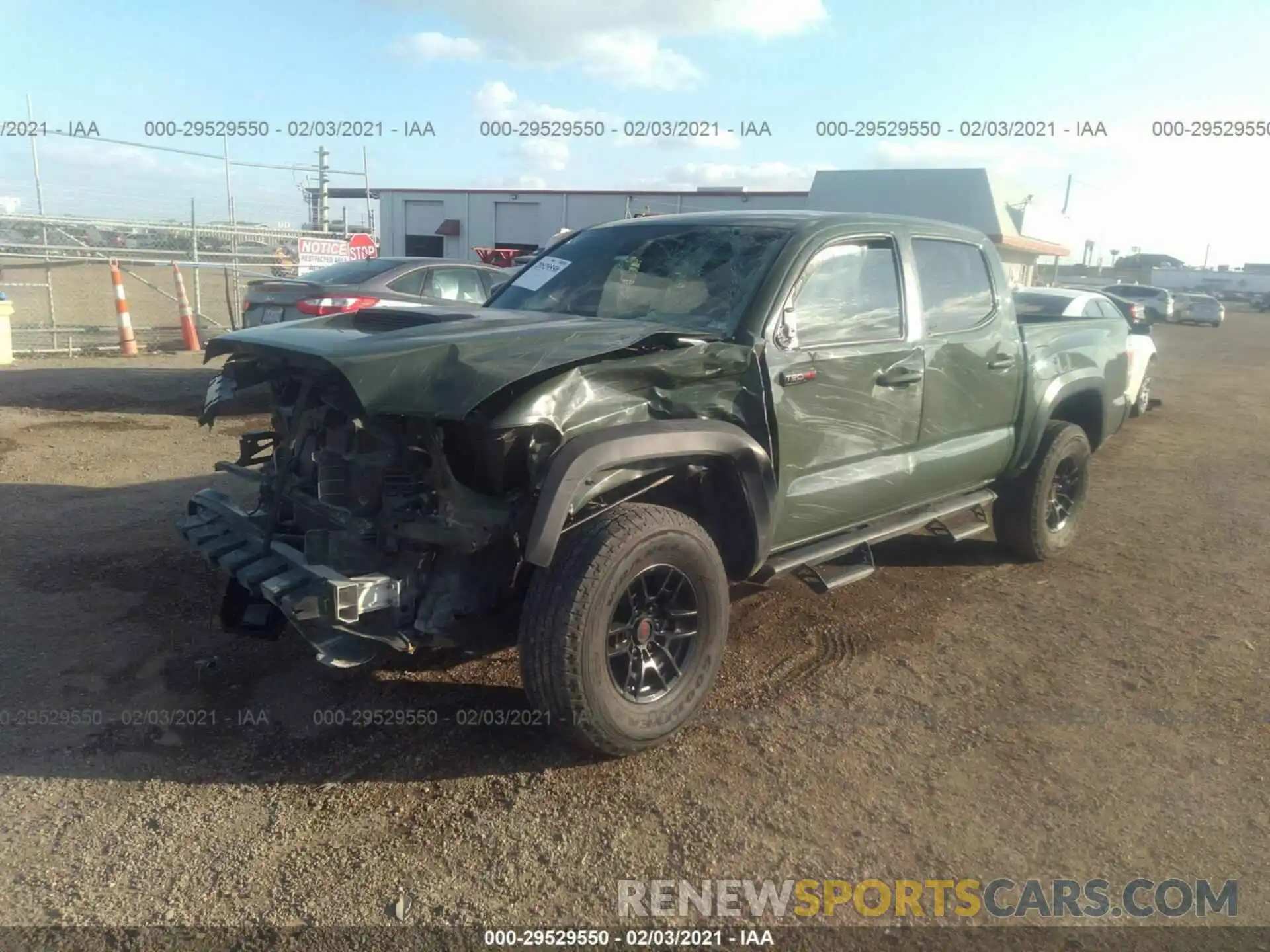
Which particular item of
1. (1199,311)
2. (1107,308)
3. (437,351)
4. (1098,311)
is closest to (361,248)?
(1098,311)

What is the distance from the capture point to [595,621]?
3.18 m

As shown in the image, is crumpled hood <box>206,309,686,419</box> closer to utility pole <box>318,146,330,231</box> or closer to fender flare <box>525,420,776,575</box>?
fender flare <box>525,420,776,575</box>

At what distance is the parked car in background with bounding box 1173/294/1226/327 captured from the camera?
36.4 metres

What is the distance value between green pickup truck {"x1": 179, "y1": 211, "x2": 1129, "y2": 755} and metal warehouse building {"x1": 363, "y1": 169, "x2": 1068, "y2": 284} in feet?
30.6

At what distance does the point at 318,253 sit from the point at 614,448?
15328 millimetres

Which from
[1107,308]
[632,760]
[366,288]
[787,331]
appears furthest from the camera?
[1107,308]

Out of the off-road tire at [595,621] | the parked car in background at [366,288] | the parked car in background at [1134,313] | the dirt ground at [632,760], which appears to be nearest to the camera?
the dirt ground at [632,760]

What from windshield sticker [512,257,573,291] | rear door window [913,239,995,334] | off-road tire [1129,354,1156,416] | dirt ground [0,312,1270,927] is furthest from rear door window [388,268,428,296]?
off-road tire [1129,354,1156,416]

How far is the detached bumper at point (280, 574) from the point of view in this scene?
3066mm

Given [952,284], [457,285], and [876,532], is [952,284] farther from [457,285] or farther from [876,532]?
[457,285]

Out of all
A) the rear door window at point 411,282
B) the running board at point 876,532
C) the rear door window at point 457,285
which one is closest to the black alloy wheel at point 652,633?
the running board at point 876,532

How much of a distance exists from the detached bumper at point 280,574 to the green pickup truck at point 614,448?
0.01 metres

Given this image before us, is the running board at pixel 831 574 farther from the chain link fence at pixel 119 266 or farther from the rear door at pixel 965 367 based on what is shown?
the chain link fence at pixel 119 266

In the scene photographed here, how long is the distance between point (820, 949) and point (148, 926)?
1.83m
